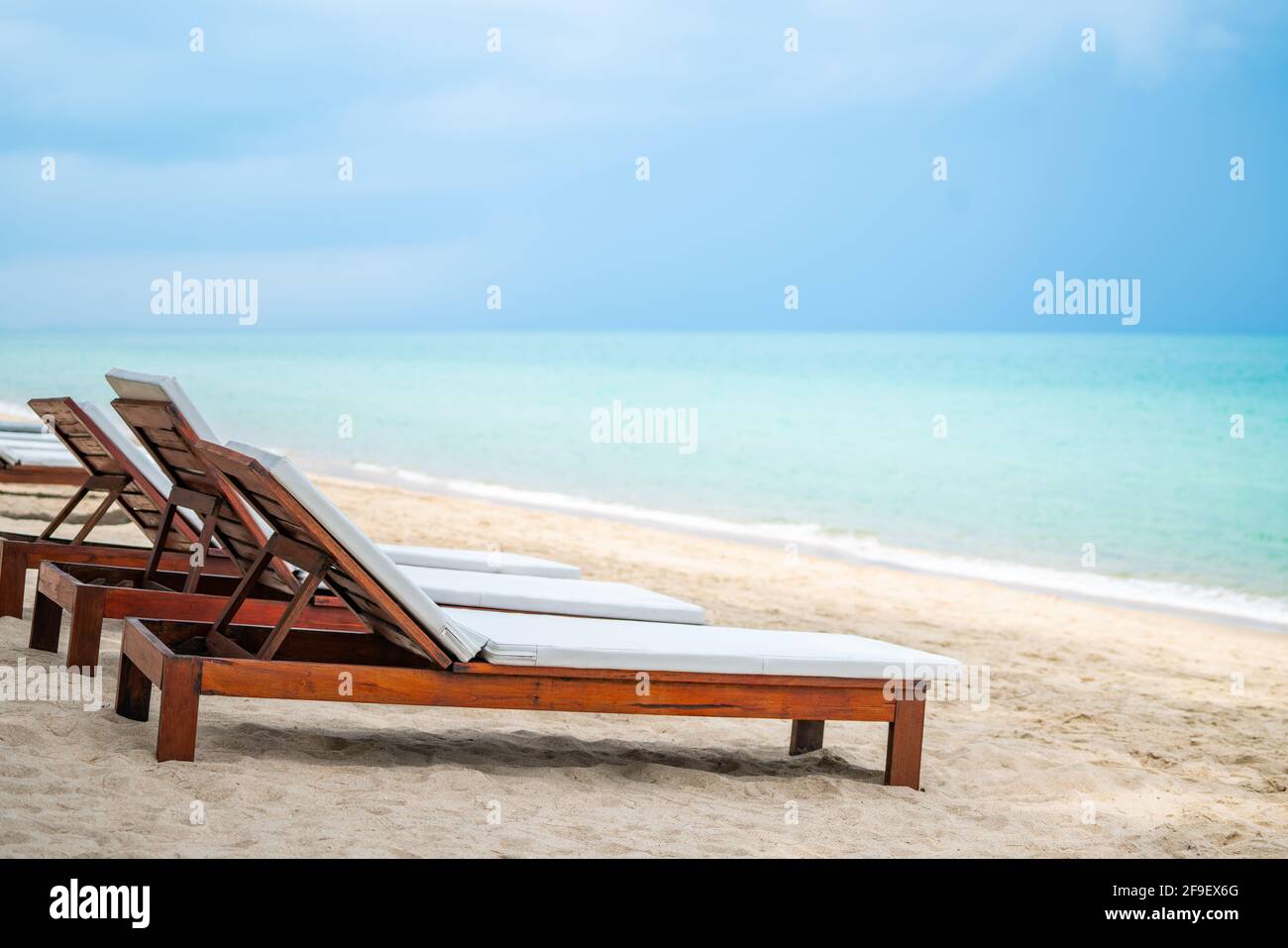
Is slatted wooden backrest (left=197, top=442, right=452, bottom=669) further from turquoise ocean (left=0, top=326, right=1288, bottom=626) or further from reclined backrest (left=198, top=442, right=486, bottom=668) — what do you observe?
turquoise ocean (left=0, top=326, right=1288, bottom=626)

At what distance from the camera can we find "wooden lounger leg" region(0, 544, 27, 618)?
17.7 feet

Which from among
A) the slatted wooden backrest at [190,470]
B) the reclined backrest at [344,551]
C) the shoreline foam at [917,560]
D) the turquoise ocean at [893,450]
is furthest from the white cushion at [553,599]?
the shoreline foam at [917,560]

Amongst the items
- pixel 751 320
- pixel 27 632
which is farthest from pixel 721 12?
pixel 27 632

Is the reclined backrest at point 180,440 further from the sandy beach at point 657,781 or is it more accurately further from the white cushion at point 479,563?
the white cushion at point 479,563

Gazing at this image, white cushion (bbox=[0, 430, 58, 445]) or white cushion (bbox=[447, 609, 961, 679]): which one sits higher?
white cushion (bbox=[0, 430, 58, 445])

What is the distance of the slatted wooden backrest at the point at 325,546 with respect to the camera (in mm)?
3379

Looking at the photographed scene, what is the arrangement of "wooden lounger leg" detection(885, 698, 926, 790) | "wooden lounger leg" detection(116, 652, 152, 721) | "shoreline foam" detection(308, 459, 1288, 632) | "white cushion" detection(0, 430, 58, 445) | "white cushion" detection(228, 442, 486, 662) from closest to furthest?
"white cushion" detection(228, 442, 486, 662)
"wooden lounger leg" detection(116, 652, 152, 721)
"wooden lounger leg" detection(885, 698, 926, 790)
"white cushion" detection(0, 430, 58, 445)
"shoreline foam" detection(308, 459, 1288, 632)

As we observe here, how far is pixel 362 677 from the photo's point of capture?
352 cm

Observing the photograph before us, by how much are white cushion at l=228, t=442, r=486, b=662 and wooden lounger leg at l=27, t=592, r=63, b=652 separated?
1.81 m

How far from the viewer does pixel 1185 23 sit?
2000 inches

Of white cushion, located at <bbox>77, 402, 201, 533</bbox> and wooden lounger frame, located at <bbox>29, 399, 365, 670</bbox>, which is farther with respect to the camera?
white cushion, located at <bbox>77, 402, 201, 533</bbox>

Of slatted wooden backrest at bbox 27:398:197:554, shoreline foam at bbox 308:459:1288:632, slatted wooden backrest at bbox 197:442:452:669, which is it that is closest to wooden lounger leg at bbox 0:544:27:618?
slatted wooden backrest at bbox 27:398:197:554

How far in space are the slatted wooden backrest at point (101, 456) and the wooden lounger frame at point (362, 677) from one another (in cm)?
131
